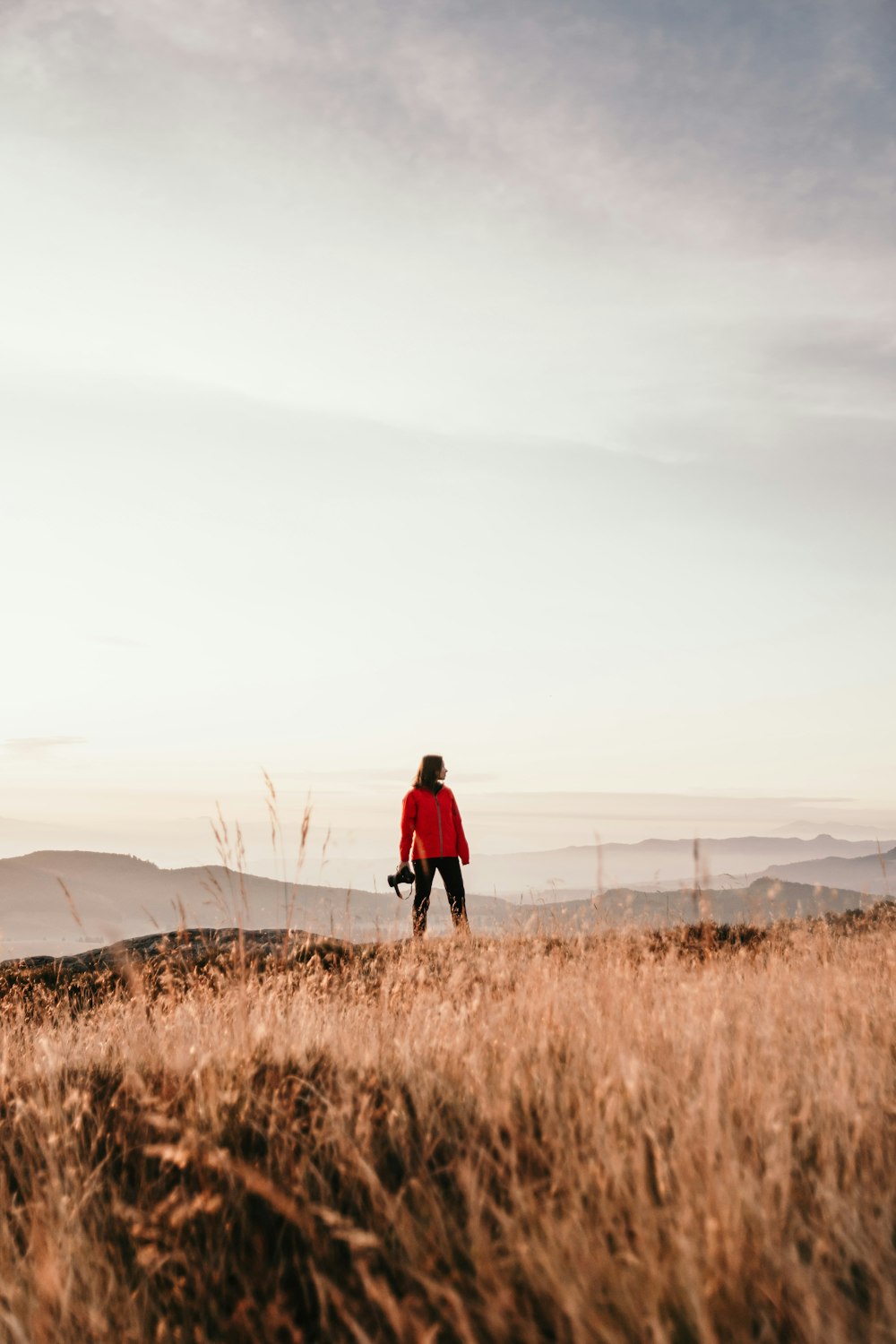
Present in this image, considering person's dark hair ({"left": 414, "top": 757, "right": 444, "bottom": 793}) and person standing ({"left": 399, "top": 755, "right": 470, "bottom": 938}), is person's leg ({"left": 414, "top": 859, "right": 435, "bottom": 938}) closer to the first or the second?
person standing ({"left": 399, "top": 755, "right": 470, "bottom": 938})

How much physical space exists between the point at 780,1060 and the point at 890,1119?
1.51 feet

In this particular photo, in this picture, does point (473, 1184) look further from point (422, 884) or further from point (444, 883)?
point (444, 883)

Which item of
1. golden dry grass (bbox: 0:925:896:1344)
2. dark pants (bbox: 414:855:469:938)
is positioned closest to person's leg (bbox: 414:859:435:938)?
dark pants (bbox: 414:855:469:938)

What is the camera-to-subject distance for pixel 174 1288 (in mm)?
1981

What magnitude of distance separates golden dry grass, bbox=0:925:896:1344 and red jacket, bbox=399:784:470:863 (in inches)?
243

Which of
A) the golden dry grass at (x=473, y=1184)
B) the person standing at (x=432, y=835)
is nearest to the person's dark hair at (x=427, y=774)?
the person standing at (x=432, y=835)

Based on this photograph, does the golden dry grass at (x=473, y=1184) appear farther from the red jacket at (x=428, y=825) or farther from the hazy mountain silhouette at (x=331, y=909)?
the red jacket at (x=428, y=825)

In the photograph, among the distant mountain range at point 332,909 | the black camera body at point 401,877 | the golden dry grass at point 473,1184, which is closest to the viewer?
the golden dry grass at point 473,1184

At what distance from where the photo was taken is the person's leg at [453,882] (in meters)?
10.2

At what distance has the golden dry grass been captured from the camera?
1688 mm

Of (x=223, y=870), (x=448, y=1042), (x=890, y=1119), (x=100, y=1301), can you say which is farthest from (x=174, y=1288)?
(x=223, y=870)

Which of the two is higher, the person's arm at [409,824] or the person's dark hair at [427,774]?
the person's dark hair at [427,774]

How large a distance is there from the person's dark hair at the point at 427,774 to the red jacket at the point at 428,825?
0.19 feet

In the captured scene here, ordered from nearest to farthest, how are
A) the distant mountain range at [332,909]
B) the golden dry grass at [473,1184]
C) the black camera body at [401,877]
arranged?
the golden dry grass at [473,1184], the distant mountain range at [332,909], the black camera body at [401,877]
